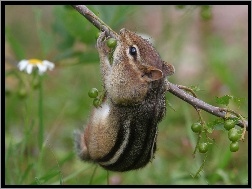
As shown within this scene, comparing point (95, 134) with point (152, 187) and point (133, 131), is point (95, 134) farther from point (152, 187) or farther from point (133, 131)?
point (152, 187)

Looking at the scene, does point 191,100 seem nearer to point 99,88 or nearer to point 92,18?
point 92,18

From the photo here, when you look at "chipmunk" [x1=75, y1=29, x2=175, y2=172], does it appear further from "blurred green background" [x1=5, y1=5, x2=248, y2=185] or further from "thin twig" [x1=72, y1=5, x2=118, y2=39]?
"blurred green background" [x1=5, y1=5, x2=248, y2=185]

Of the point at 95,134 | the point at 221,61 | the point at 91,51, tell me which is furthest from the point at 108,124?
the point at 221,61

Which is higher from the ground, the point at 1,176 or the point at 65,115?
the point at 65,115

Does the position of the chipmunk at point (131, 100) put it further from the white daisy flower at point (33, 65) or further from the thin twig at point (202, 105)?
the white daisy flower at point (33, 65)

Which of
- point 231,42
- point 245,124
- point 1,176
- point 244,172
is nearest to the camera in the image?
point 245,124

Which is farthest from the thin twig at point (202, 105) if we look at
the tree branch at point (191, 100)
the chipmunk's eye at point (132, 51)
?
the chipmunk's eye at point (132, 51)

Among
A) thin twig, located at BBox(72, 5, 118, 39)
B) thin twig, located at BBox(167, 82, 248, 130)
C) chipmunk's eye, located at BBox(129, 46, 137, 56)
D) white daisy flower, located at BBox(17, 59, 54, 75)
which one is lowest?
thin twig, located at BBox(167, 82, 248, 130)

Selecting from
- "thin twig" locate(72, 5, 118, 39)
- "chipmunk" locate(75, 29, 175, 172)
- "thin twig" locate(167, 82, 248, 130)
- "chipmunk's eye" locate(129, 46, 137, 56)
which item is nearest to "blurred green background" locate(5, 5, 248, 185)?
"thin twig" locate(167, 82, 248, 130)
